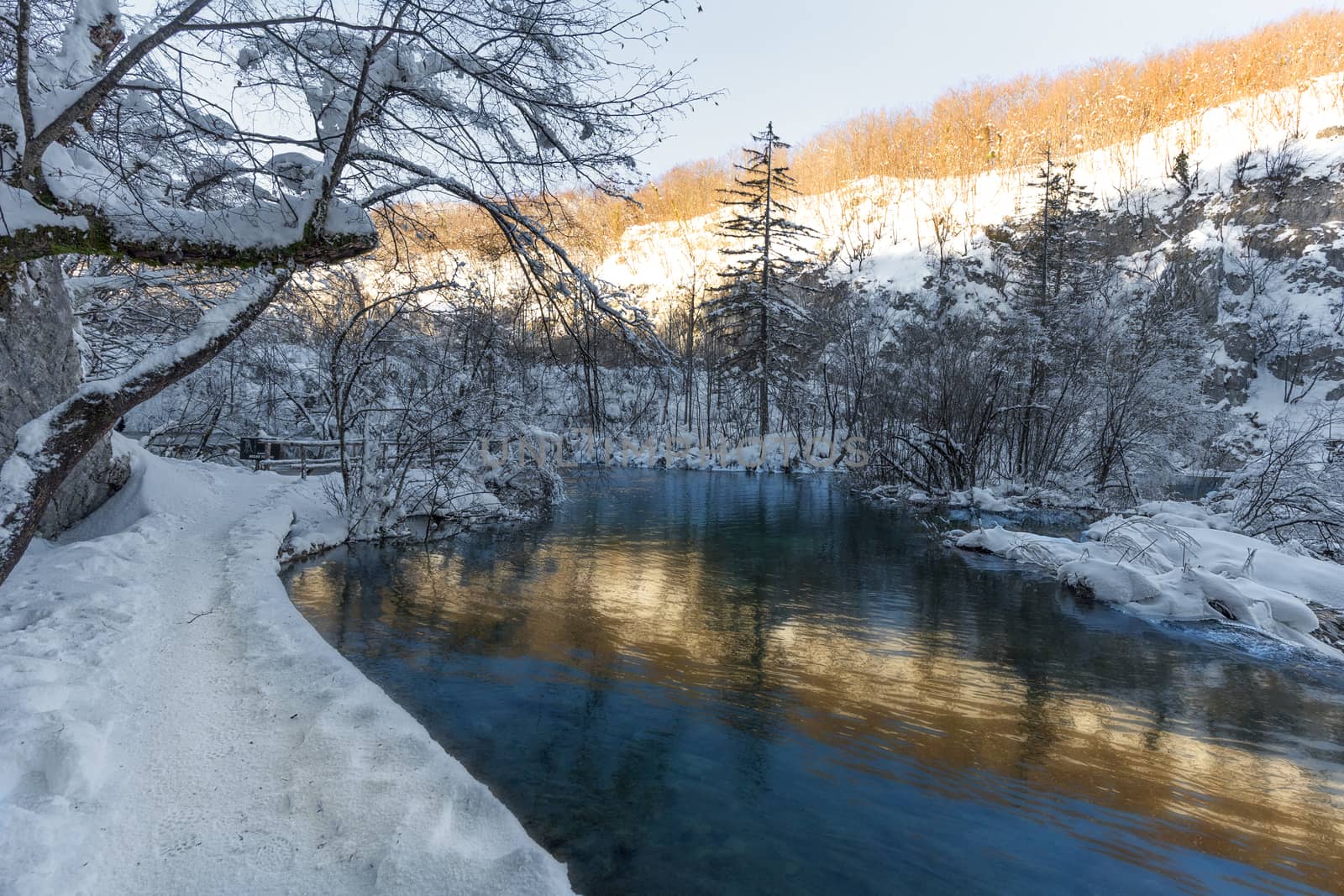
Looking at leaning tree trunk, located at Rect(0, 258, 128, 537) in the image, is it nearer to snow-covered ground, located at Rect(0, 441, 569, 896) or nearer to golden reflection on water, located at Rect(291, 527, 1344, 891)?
snow-covered ground, located at Rect(0, 441, 569, 896)

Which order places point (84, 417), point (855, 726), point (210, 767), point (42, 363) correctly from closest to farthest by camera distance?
point (210, 767)
point (84, 417)
point (855, 726)
point (42, 363)

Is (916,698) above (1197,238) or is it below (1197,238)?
below

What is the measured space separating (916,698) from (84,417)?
269 inches

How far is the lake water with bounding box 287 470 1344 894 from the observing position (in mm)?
3738

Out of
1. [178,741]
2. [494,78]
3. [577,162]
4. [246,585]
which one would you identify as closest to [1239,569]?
[577,162]

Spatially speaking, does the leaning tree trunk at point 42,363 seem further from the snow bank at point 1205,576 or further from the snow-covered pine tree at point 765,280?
the snow-covered pine tree at point 765,280

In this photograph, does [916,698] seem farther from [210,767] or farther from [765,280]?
[765,280]

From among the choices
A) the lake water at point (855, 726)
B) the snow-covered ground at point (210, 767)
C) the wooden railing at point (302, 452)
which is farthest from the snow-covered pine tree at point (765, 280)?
the snow-covered ground at point (210, 767)

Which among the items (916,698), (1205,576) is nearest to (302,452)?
(916,698)

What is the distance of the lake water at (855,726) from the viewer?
147 inches

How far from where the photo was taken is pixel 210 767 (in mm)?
3227

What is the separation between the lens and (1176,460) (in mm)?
18391

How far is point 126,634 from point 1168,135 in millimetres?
64824

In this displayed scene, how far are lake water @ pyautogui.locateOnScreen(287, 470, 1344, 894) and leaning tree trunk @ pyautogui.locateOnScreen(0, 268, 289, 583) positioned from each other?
301 cm
